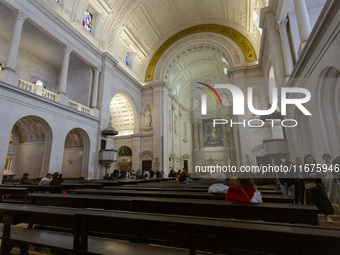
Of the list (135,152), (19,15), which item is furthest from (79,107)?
(135,152)

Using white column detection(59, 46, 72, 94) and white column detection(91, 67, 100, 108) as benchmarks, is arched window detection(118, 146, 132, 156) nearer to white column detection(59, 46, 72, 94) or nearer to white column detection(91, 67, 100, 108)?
white column detection(91, 67, 100, 108)

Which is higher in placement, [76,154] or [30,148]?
[30,148]

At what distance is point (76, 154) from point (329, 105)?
13.0 m

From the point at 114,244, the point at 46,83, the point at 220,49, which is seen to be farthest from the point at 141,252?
the point at 220,49

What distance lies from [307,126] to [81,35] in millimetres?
12988

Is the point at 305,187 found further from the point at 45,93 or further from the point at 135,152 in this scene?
the point at 135,152

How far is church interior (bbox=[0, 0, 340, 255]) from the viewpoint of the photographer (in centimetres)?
164

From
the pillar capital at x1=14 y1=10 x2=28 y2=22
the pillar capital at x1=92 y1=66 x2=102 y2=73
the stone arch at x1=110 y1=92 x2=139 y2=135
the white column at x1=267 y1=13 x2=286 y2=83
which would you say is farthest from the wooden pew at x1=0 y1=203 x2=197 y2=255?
the stone arch at x1=110 y1=92 x2=139 y2=135

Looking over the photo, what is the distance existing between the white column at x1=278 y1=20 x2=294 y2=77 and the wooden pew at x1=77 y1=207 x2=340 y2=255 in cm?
885

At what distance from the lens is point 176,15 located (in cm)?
1747

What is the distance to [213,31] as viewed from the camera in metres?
18.1

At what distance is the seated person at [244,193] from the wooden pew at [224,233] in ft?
2.51

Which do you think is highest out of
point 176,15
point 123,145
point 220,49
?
point 176,15

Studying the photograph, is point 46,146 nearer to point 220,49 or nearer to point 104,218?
point 104,218
